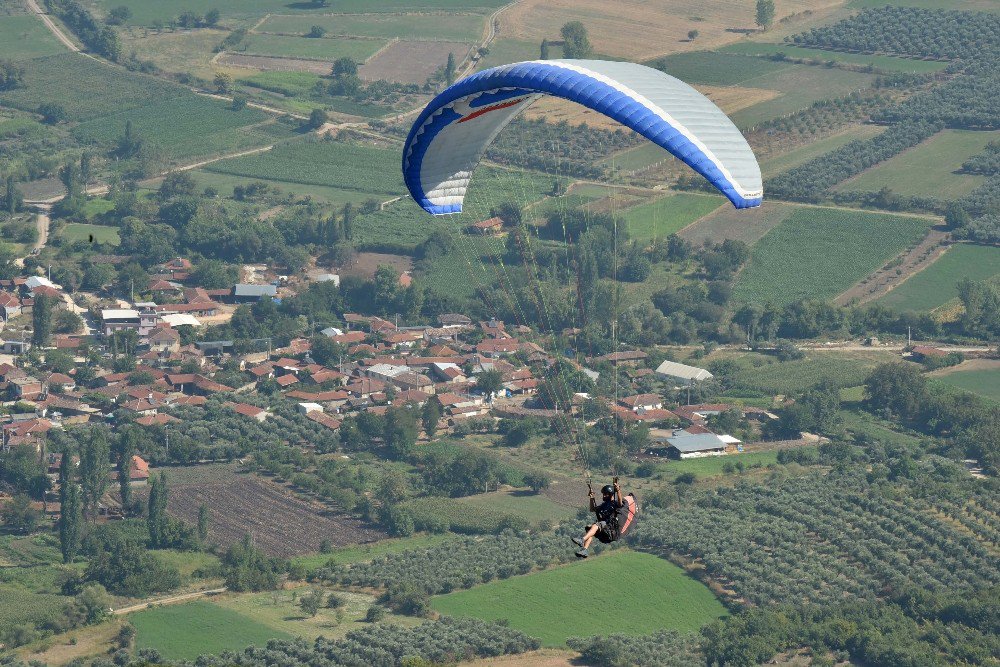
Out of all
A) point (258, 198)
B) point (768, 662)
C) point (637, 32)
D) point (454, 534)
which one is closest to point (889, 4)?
point (637, 32)

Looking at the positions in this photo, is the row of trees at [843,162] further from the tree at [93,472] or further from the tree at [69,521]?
the tree at [69,521]

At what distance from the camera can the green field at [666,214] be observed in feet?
369

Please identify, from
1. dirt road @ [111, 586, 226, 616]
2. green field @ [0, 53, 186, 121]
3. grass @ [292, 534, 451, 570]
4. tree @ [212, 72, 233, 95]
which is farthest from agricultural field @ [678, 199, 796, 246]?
dirt road @ [111, 586, 226, 616]

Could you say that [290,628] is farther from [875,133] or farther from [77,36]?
[77,36]

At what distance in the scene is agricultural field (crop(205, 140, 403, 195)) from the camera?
122 metres

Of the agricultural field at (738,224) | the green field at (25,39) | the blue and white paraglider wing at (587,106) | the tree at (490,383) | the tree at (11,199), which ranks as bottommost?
the tree at (490,383)

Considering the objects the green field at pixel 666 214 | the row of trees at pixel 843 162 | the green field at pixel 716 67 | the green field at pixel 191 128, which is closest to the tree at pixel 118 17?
the green field at pixel 191 128

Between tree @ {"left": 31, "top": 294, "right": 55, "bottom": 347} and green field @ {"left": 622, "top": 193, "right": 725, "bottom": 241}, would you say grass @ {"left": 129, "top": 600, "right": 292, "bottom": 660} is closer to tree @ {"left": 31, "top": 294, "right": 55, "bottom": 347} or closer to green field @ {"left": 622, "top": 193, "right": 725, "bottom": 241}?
tree @ {"left": 31, "top": 294, "right": 55, "bottom": 347}

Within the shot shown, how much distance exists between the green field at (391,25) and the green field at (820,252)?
1618 inches

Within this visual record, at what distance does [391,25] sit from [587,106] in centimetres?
11291

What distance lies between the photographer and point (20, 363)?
9262 centimetres

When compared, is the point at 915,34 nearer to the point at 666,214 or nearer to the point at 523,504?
the point at 666,214

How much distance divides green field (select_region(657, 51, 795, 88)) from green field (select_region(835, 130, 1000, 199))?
1409 cm

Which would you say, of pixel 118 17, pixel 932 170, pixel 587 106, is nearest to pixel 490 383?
pixel 932 170
